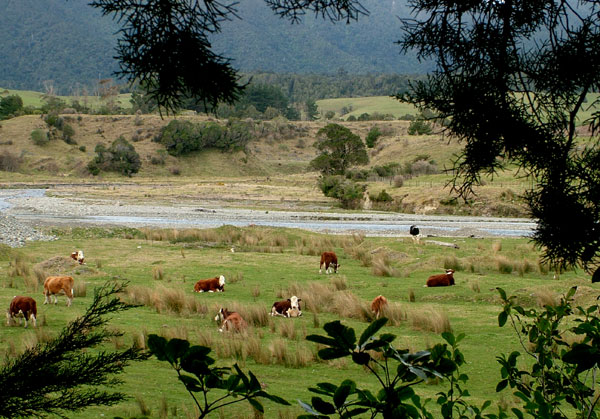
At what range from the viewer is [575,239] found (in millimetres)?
4957

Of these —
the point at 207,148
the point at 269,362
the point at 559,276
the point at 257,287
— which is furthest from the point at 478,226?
the point at 207,148

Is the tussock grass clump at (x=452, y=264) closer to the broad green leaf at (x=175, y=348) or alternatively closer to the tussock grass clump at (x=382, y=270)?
the tussock grass clump at (x=382, y=270)

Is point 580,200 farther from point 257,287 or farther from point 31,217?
point 31,217

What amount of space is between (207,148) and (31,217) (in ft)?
183

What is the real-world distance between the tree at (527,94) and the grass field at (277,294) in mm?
Answer: 2309

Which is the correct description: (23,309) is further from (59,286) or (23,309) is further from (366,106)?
(366,106)

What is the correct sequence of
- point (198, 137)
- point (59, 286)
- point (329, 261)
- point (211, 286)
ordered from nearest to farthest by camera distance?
point (59, 286) < point (211, 286) < point (329, 261) < point (198, 137)

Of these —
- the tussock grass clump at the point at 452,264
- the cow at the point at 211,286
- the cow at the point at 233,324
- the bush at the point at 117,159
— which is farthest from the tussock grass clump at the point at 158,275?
the bush at the point at 117,159

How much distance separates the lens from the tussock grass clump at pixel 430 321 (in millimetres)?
11719

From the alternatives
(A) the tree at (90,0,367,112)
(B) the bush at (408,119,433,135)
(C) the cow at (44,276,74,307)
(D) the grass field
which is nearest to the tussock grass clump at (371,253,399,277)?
(D) the grass field

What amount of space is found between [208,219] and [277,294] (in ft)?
88.0

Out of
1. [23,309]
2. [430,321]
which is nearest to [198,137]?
[23,309]

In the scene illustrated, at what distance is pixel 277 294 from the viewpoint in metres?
16.3

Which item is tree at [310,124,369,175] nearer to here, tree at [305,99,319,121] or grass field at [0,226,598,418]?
grass field at [0,226,598,418]
